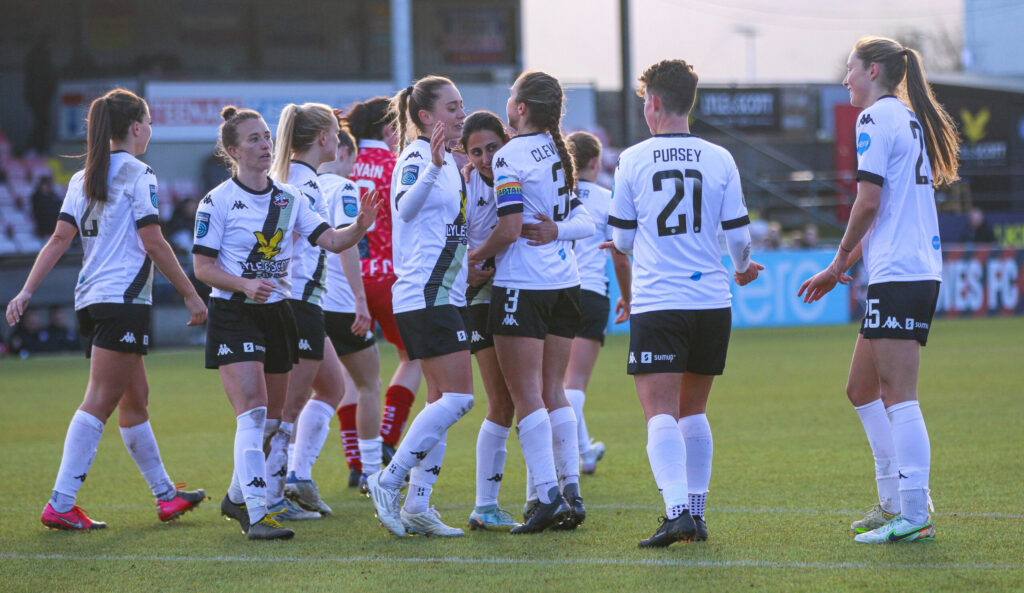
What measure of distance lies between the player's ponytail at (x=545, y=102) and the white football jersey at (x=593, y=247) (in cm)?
190

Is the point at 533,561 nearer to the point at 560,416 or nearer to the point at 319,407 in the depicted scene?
the point at 560,416

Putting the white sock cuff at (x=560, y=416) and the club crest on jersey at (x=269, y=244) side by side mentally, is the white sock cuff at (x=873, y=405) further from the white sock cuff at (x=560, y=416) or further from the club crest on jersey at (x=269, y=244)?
the club crest on jersey at (x=269, y=244)

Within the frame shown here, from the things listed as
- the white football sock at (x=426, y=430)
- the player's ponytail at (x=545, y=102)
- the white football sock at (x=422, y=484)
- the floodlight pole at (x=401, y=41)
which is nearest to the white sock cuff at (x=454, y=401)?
the white football sock at (x=426, y=430)

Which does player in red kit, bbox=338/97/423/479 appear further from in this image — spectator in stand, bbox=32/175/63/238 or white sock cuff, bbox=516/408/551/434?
spectator in stand, bbox=32/175/63/238

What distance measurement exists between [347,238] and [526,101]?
1047mm

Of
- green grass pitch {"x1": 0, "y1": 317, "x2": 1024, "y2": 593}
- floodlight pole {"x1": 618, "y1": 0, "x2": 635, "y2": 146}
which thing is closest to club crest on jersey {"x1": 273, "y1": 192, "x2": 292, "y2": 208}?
green grass pitch {"x1": 0, "y1": 317, "x2": 1024, "y2": 593}

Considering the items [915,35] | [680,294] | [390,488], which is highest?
[915,35]

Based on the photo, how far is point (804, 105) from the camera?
35969mm

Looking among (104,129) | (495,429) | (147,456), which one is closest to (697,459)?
(495,429)

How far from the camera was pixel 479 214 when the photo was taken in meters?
5.41

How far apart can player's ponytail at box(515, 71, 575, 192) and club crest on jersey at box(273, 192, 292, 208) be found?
118 cm

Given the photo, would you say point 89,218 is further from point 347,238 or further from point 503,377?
point 503,377

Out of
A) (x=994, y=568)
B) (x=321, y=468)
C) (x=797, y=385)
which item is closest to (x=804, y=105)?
(x=797, y=385)

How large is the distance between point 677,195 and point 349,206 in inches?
80.7
